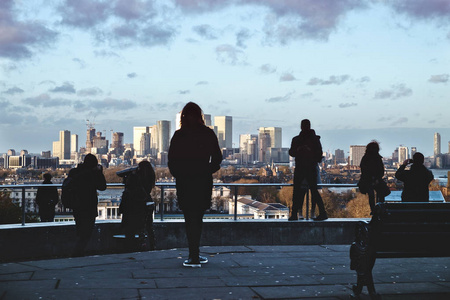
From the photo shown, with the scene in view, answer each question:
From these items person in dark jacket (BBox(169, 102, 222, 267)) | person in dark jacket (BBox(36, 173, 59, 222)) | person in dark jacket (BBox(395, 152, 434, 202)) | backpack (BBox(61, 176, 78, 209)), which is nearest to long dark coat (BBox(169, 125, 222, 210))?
person in dark jacket (BBox(169, 102, 222, 267))

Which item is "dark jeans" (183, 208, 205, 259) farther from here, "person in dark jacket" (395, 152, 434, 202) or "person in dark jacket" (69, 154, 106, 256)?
"person in dark jacket" (395, 152, 434, 202)

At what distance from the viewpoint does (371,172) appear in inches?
442

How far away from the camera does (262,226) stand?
10812 mm

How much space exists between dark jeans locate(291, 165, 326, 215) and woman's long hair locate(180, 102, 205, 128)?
420 cm

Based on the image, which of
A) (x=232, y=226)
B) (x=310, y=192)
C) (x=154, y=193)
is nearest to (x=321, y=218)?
(x=310, y=192)

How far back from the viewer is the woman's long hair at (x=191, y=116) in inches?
289

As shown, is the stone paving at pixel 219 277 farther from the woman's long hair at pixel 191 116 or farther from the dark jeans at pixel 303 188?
the dark jeans at pixel 303 188

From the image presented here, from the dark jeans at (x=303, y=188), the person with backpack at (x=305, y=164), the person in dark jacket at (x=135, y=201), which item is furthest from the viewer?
the dark jeans at (x=303, y=188)

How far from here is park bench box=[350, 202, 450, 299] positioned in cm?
533

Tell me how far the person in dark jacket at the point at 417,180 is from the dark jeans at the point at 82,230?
16.4ft

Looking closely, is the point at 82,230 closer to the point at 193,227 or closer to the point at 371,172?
the point at 193,227

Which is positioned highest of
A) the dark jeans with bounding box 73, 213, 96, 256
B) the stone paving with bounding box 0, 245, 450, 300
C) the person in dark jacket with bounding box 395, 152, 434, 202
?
the person in dark jacket with bounding box 395, 152, 434, 202

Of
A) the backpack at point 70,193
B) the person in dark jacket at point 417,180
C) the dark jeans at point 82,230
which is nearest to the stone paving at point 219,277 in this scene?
the dark jeans at point 82,230

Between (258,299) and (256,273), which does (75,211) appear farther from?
(258,299)
